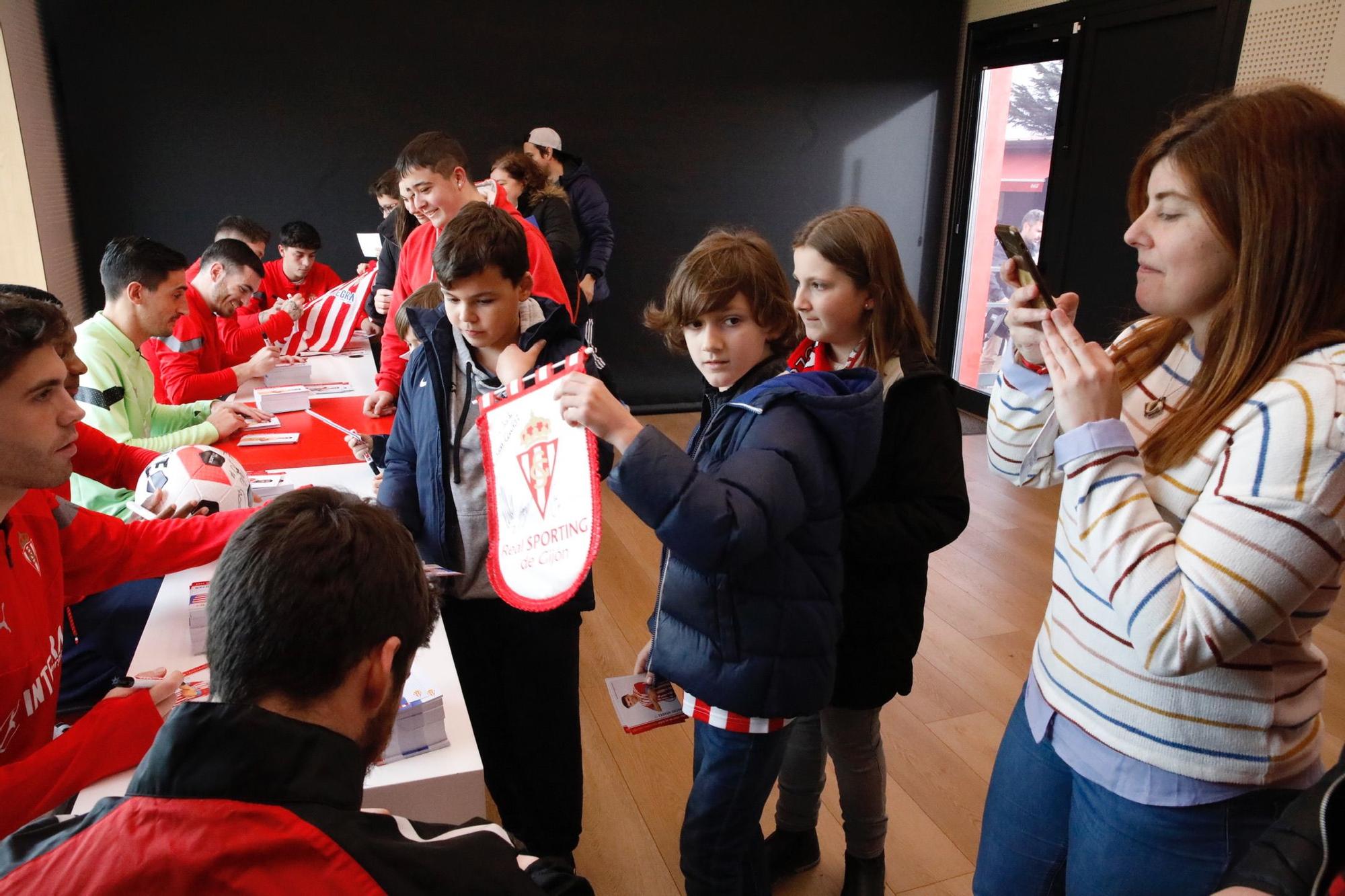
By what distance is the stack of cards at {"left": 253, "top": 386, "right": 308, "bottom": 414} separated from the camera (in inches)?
131

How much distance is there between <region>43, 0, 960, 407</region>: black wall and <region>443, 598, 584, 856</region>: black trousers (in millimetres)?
4659

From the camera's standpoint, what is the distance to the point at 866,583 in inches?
67.9

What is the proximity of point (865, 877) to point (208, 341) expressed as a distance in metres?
3.35

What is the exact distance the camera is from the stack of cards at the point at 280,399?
334cm

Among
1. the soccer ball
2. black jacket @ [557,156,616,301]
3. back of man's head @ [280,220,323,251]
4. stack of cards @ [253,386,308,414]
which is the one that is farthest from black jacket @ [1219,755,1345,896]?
back of man's head @ [280,220,323,251]

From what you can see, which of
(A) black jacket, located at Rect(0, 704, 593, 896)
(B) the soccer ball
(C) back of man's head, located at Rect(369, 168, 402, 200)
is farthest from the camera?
(C) back of man's head, located at Rect(369, 168, 402, 200)

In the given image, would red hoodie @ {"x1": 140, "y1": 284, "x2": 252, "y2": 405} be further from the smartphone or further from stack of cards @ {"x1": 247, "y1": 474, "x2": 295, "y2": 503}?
the smartphone

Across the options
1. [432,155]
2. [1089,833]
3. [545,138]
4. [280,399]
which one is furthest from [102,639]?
[545,138]

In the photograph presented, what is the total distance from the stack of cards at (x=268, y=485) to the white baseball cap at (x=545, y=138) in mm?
3268

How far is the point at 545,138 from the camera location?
17.2 feet

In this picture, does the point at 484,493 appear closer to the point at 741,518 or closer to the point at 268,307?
the point at 741,518

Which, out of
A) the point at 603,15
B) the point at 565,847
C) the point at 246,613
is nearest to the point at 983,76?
the point at 603,15

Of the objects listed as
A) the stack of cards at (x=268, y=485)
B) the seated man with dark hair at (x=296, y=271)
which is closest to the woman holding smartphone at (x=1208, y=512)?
the stack of cards at (x=268, y=485)

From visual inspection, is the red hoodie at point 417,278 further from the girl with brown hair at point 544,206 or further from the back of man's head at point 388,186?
the back of man's head at point 388,186
